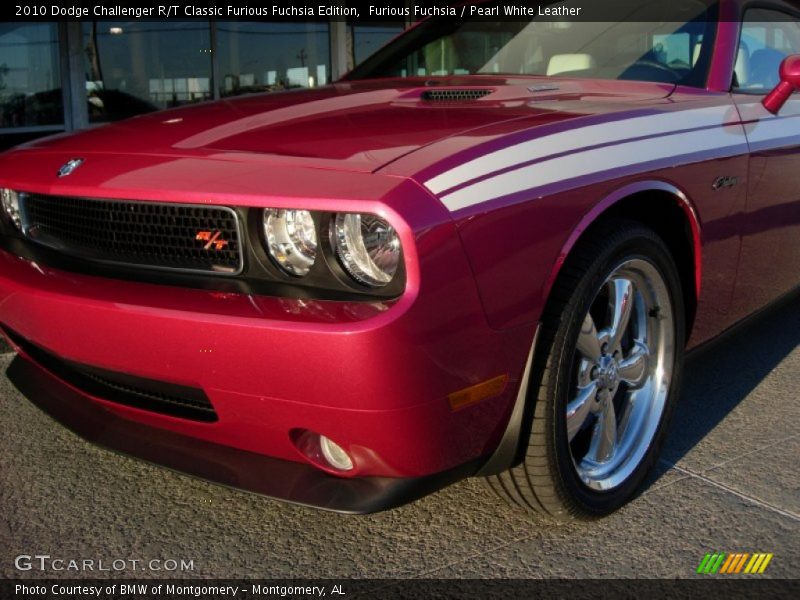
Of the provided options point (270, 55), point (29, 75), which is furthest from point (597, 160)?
point (270, 55)

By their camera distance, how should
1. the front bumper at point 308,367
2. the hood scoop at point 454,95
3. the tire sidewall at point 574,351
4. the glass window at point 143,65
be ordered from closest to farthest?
the front bumper at point 308,367 < the tire sidewall at point 574,351 < the hood scoop at point 454,95 < the glass window at point 143,65

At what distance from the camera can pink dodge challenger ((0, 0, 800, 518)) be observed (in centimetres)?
182

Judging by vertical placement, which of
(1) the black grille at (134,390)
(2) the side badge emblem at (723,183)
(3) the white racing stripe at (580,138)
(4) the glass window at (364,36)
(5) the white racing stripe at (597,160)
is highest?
(4) the glass window at (364,36)

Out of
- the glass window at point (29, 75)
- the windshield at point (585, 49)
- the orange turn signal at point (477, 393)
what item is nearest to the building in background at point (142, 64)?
the glass window at point (29, 75)

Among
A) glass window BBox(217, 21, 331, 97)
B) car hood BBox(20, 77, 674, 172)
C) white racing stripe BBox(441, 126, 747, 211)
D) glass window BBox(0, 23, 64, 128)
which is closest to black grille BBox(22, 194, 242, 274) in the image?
car hood BBox(20, 77, 674, 172)

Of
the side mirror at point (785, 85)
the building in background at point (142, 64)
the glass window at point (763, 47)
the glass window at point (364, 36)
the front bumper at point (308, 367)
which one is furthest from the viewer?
the glass window at point (364, 36)

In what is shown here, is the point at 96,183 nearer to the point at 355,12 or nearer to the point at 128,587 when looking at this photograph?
the point at 128,587

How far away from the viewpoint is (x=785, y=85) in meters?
2.94

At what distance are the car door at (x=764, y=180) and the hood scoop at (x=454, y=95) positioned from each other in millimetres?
827

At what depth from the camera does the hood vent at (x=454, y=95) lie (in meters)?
2.69

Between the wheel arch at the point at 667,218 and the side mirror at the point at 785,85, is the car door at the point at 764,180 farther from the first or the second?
the wheel arch at the point at 667,218

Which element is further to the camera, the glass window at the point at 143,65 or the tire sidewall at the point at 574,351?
the glass window at the point at 143,65

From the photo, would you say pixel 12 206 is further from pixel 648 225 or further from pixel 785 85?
pixel 785 85

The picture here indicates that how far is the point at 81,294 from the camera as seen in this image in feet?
6.85
